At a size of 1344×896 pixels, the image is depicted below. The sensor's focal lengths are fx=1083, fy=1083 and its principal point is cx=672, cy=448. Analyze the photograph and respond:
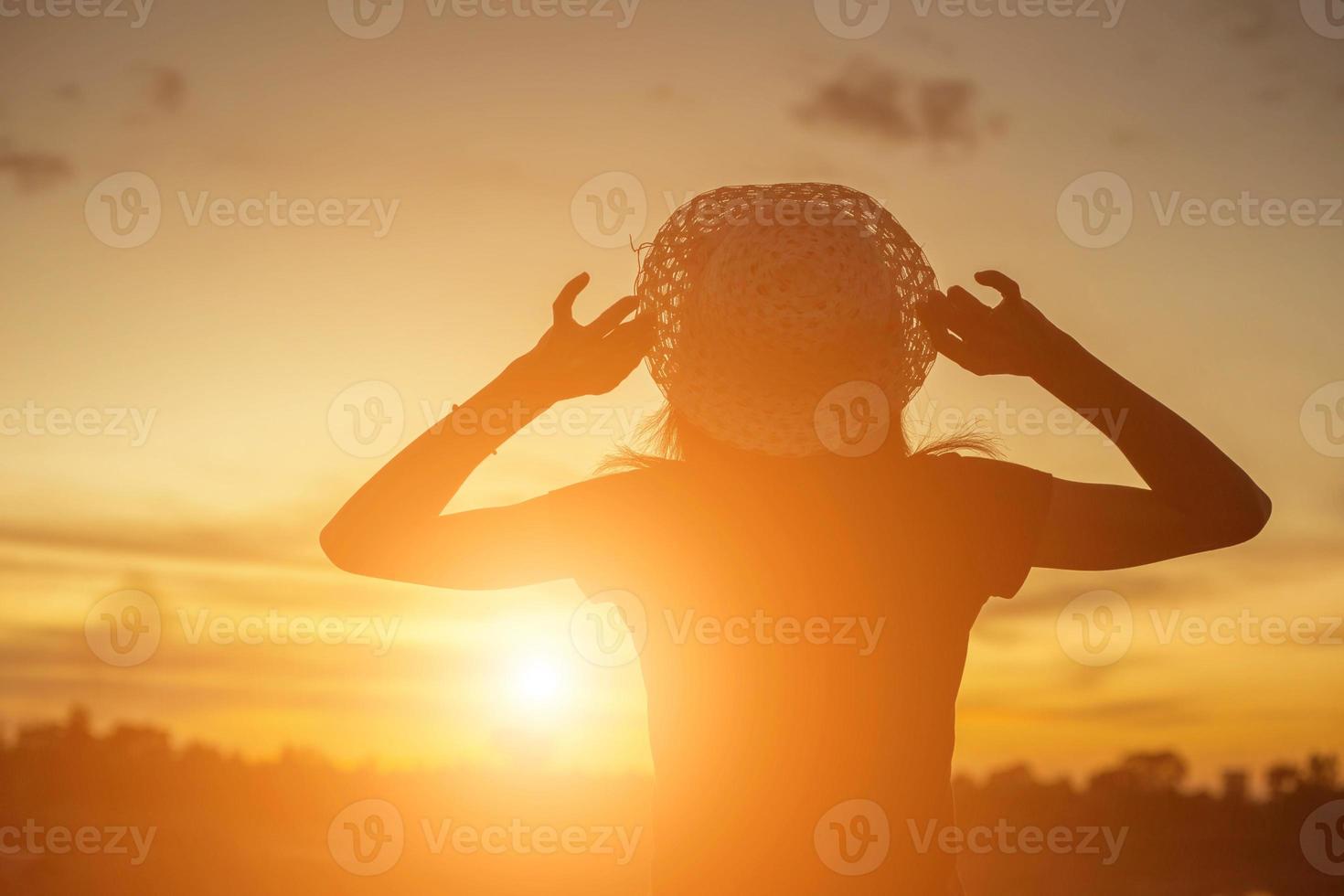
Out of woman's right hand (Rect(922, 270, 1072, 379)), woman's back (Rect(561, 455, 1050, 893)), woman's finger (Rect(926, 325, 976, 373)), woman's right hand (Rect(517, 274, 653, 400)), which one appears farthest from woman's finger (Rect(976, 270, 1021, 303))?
woman's right hand (Rect(517, 274, 653, 400))

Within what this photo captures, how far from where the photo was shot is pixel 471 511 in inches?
113

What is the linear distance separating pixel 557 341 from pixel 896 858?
1.55 meters

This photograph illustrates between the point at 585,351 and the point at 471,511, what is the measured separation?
524mm

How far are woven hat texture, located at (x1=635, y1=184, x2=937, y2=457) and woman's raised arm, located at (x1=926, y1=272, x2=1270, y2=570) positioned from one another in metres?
0.15

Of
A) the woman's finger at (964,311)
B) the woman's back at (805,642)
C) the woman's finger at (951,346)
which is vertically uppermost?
the woman's finger at (964,311)

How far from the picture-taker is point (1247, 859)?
347 feet

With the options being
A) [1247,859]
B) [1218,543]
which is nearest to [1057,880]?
[1247,859]

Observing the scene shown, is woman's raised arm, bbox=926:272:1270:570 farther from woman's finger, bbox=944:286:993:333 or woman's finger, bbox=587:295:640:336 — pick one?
woman's finger, bbox=587:295:640:336

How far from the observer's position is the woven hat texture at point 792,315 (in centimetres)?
269

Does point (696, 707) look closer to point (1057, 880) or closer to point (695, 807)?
point (695, 807)

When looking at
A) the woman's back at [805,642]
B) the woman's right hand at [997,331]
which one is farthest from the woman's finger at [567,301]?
the woman's right hand at [997,331]

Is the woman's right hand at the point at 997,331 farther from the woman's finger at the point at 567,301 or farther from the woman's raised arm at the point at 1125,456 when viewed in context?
the woman's finger at the point at 567,301

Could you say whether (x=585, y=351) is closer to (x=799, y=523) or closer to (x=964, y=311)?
(x=799, y=523)


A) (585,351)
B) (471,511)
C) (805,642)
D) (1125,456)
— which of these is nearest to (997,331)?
(1125,456)
